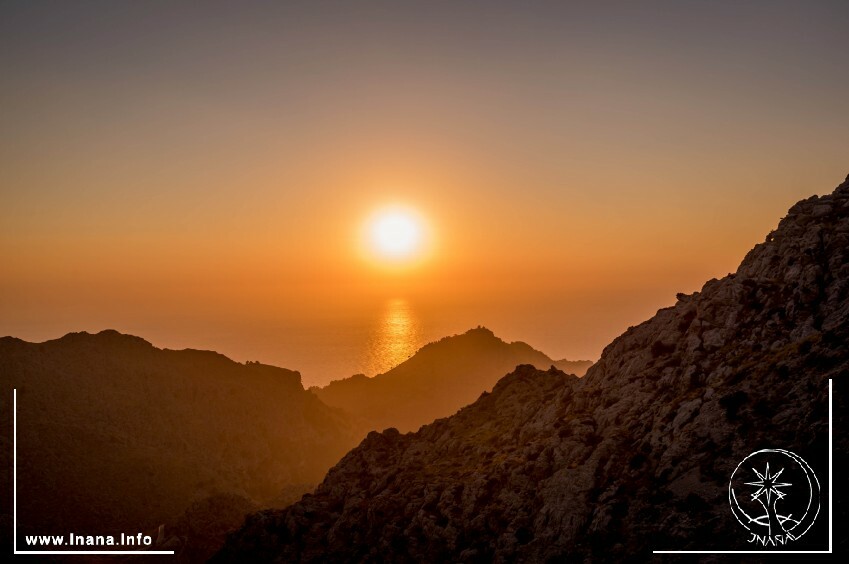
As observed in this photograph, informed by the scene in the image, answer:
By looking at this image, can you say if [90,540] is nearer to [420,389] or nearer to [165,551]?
[165,551]

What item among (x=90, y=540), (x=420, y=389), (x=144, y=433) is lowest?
(x=90, y=540)

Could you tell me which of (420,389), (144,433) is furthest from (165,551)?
(420,389)

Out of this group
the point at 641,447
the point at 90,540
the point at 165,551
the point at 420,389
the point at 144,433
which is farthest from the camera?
the point at 420,389

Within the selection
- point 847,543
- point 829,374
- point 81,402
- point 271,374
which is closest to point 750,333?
point 829,374

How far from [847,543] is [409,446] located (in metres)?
43.8

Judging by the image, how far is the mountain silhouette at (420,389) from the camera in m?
166

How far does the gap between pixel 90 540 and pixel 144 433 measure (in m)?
30.5

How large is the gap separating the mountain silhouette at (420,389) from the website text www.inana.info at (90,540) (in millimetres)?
74683

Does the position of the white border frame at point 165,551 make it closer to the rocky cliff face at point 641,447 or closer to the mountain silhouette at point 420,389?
the rocky cliff face at point 641,447

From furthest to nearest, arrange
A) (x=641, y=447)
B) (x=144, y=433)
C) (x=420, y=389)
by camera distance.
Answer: (x=420, y=389), (x=144, y=433), (x=641, y=447)

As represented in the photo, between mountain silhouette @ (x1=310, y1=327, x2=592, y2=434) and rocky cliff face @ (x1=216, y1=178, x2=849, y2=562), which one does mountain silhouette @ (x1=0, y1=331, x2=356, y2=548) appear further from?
rocky cliff face @ (x1=216, y1=178, x2=849, y2=562)

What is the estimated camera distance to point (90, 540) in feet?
271

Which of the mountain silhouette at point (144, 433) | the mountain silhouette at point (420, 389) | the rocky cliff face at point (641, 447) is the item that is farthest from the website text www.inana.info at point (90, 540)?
the mountain silhouette at point (420, 389)

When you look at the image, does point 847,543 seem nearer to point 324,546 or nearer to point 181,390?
point 324,546
